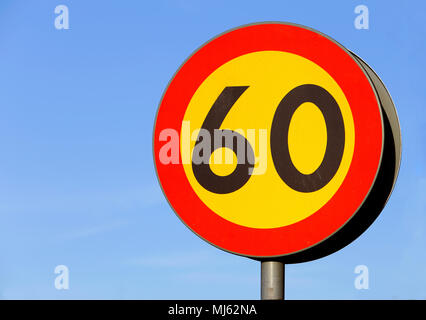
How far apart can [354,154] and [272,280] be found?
1.44 feet

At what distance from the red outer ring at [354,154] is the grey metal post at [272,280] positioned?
0.30 feet

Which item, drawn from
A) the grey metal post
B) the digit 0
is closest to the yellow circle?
the digit 0

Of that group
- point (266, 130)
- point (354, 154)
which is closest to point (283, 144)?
point (266, 130)

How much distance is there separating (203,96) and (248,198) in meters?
0.33

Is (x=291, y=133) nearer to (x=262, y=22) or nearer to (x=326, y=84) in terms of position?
(x=326, y=84)

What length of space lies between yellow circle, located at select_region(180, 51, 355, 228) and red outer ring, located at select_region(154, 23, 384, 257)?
0.02m

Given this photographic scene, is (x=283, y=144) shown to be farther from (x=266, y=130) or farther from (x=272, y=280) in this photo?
(x=272, y=280)

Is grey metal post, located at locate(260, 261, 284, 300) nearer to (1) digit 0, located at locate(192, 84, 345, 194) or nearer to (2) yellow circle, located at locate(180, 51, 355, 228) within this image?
(2) yellow circle, located at locate(180, 51, 355, 228)

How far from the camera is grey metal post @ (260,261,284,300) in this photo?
182cm

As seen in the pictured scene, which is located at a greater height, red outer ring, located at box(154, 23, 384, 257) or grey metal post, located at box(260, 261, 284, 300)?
red outer ring, located at box(154, 23, 384, 257)

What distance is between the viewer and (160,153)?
1.85 meters

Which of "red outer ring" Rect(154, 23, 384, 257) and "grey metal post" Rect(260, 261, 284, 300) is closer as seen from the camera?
"red outer ring" Rect(154, 23, 384, 257)
